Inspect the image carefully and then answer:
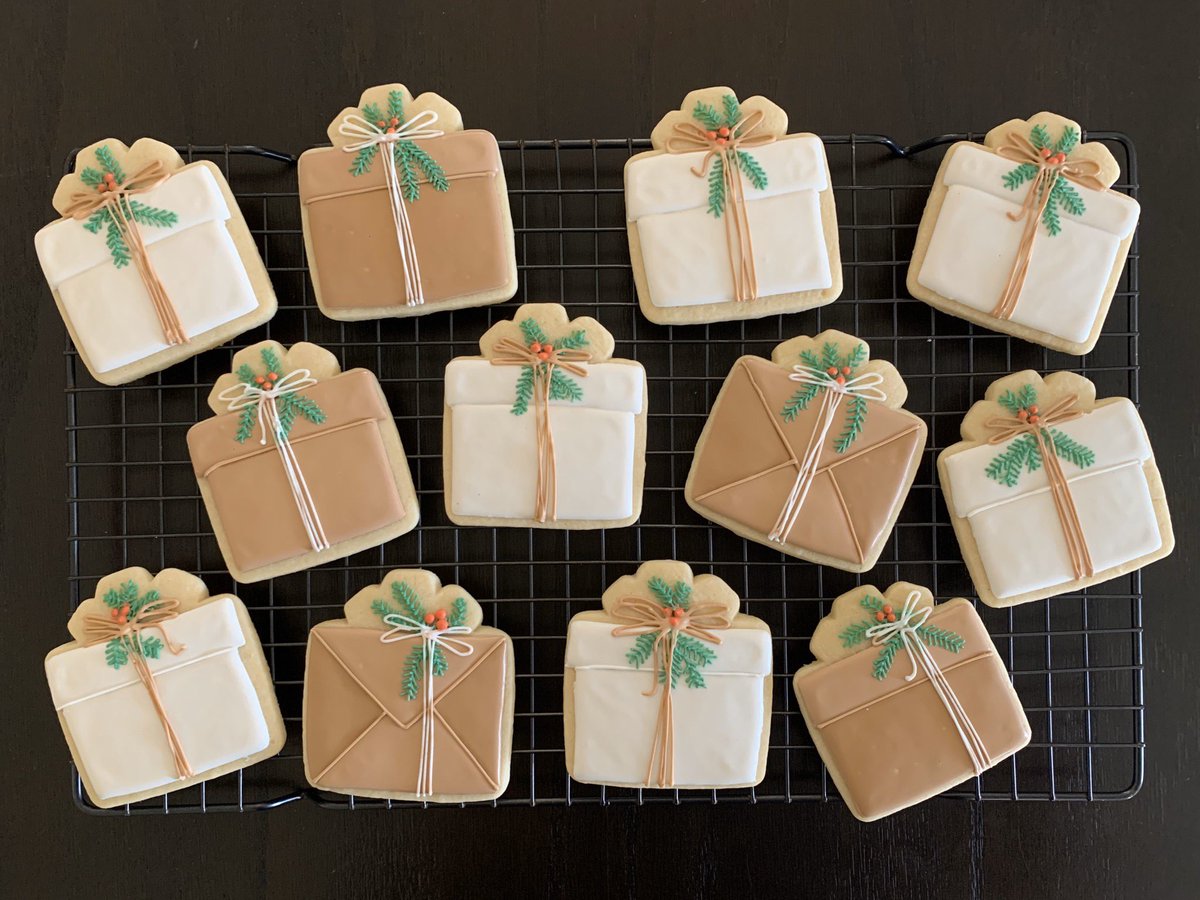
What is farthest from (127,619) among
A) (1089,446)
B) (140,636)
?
(1089,446)

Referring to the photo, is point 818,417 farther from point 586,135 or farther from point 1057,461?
point 586,135

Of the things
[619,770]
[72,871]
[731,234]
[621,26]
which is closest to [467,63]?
[621,26]

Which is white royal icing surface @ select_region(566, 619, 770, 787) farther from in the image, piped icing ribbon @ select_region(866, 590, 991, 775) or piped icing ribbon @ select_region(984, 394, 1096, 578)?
piped icing ribbon @ select_region(984, 394, 1096, 578)

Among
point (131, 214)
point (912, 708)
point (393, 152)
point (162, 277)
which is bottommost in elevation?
point (912, 708)

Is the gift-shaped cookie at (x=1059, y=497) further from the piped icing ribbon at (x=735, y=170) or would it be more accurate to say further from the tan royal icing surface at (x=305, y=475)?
the tan royal icing surface at (x=305, y=475)

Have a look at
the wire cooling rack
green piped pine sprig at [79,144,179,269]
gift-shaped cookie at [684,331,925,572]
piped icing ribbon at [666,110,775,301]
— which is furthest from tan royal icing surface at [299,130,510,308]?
gift-shaped cookie at [684,331,925,572]

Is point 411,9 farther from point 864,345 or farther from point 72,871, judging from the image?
point 72,871
